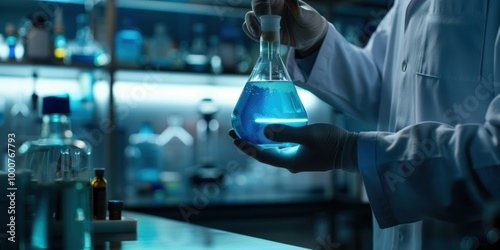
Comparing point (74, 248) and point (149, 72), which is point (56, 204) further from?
point (149, 72)

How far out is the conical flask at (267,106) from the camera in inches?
46.9

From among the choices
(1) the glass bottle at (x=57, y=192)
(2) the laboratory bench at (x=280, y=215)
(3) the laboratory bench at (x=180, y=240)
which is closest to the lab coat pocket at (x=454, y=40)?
(3) the laboratory bench at (x=180, y=240)

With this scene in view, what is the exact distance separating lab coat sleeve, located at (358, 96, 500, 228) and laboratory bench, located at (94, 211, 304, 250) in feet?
0.66

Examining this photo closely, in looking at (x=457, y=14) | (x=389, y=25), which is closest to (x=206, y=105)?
(x=389, y=25)

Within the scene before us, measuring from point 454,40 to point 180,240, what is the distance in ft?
2.35

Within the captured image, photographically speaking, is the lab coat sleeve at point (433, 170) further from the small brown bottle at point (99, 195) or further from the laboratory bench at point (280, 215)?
the laboratory bench at point (280, 215)

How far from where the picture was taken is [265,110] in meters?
1.19

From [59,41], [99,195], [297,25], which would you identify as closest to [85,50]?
[59,41]

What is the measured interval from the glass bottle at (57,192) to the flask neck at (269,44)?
0.38 meters

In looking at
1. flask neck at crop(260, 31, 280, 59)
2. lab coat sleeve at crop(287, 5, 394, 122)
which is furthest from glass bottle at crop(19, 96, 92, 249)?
lab coat sleeve at crop(287, 5, 394, 122)

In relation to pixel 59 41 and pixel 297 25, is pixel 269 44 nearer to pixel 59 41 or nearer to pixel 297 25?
pixel 297 25

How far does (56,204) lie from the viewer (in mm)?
1040

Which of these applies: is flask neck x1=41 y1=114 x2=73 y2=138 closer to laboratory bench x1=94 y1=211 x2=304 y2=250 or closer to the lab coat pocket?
laboratory bench x1=94 y1=211 x2=304 y2=250

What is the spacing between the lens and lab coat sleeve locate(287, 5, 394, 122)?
5.55 feet
